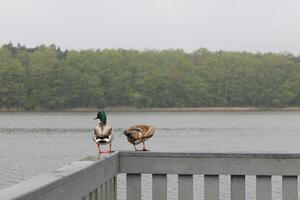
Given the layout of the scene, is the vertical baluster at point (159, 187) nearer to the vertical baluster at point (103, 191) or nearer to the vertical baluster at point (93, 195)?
the vertical baluster at point (103, 191)

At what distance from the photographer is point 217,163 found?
183 inches

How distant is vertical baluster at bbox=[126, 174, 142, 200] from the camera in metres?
4.77

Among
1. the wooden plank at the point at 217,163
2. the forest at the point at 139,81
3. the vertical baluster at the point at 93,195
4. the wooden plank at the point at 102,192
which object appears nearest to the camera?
the vertical baluster at the point at 93,195

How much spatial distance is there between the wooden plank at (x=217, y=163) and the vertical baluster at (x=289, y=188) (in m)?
0.04

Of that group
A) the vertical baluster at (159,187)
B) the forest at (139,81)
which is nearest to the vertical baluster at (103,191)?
the vertical baluster at (159,187)

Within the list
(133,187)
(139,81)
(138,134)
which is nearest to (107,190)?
(133,187)

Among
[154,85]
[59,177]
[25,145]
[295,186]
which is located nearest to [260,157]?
[295,186]

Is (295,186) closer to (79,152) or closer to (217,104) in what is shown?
(79,152)

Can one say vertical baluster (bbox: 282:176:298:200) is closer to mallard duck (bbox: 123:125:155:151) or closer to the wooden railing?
the wooden railing

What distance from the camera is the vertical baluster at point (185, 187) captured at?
4617mm

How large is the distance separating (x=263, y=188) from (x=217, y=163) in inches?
14.5

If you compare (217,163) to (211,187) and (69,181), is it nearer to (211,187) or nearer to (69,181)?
(211,187)

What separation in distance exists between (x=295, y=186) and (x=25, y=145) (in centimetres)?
4926

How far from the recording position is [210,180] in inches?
183
